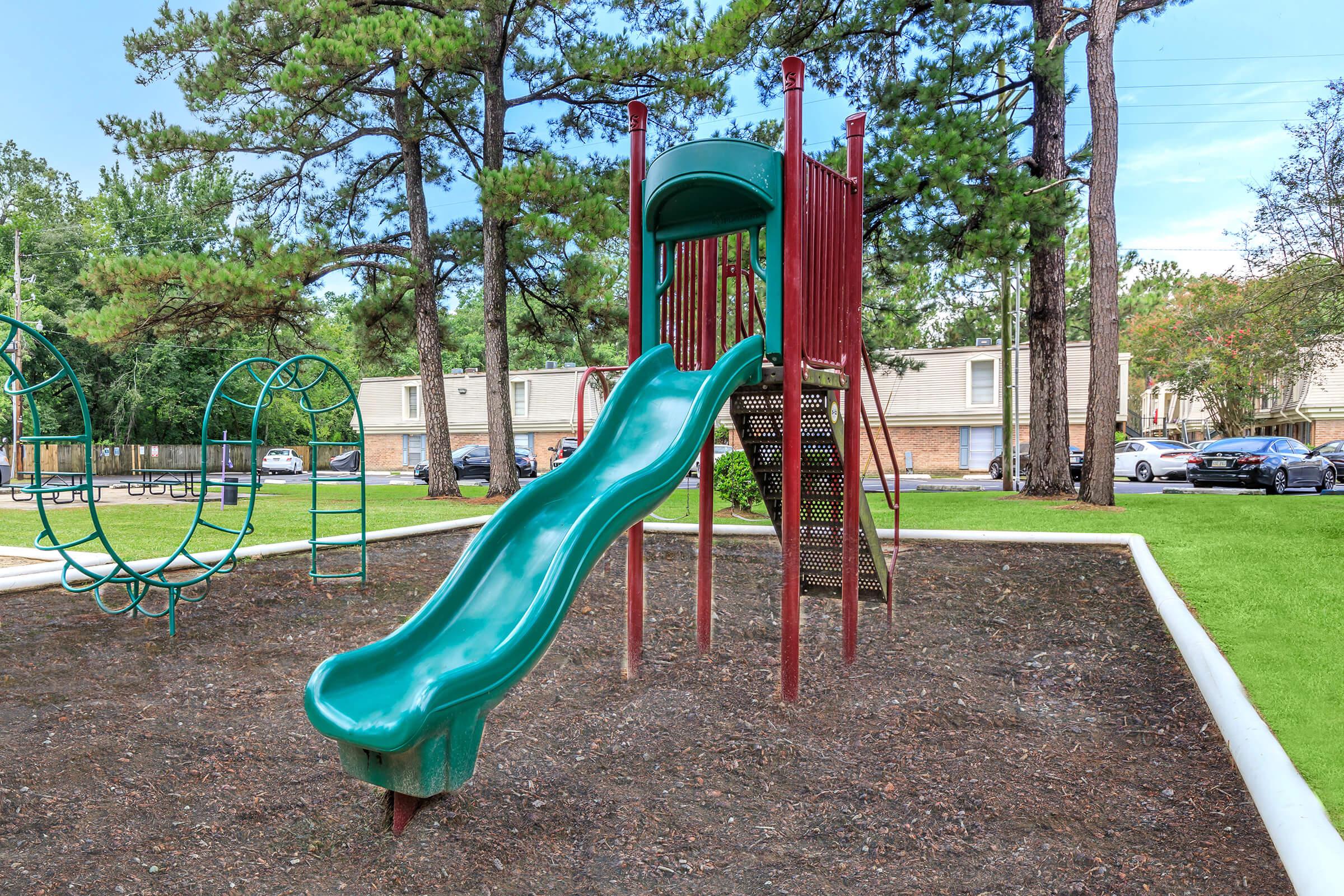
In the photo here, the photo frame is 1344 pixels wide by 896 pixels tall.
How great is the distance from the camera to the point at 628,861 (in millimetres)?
2771

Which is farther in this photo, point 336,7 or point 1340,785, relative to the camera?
point 336,7

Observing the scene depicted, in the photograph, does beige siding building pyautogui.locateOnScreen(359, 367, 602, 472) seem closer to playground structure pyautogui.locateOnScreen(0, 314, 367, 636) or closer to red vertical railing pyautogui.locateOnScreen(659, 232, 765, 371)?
playground structure pyautogui.locateOnScreen(0, 314, 367, 636)

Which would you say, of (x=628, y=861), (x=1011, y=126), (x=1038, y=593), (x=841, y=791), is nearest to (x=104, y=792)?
(x=628, y=861)

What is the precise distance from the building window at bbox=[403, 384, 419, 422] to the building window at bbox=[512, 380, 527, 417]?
522 cm

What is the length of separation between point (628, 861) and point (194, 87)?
1582 cm

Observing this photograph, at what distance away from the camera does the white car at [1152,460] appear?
24.2 meters

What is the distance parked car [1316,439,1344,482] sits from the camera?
21359 mm

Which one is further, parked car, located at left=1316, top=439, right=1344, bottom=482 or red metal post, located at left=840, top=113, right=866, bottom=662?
parked car, located at left=1316, top=439, right=1344, bottom=482

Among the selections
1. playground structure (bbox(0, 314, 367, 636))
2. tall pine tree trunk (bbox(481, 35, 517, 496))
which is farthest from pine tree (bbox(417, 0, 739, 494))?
playground structure (bbox(0, 314, 367, 636))

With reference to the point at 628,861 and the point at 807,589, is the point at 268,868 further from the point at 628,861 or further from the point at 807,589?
the point at 807,589

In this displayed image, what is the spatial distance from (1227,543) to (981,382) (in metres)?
23.5

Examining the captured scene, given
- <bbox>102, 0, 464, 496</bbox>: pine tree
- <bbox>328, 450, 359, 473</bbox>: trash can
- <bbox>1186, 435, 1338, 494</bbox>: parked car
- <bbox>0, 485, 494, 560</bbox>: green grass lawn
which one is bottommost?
<bbox>328, 450, 359, 473</bbox>: trash can

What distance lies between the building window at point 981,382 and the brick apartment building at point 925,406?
21mm

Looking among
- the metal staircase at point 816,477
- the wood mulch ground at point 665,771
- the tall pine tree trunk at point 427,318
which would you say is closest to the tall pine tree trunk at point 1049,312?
the wood mulch ground at point 665,771
